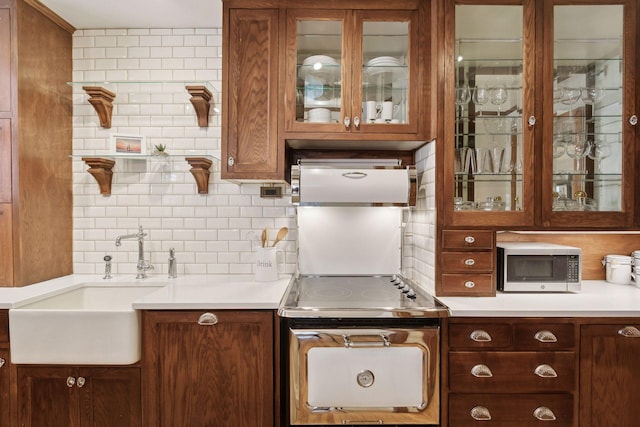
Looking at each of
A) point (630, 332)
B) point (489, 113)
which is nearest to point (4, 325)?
point (489, 113)

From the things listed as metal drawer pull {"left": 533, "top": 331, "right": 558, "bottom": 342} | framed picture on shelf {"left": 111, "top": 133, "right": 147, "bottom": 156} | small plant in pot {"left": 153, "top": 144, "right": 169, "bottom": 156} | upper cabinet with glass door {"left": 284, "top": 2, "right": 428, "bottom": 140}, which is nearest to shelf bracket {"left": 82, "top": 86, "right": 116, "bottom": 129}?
framed picture on shelf {"left": 111, "top": 133, "right": 147, "bottom": 156}

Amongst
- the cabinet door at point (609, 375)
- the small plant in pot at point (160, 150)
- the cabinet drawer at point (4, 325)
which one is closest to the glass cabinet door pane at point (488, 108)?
the cabinet door at point (609, 375)

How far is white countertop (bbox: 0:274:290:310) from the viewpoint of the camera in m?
1.62

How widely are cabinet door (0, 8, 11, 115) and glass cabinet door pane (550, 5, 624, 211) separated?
282 cm

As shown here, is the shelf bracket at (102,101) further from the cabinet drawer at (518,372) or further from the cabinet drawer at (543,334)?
the cabinet drawer at (543,334)

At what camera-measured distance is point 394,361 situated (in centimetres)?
156

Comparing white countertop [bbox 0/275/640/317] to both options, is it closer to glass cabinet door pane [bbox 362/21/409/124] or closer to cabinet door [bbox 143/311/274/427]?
cabinet door [bbox 143/311/274/427]

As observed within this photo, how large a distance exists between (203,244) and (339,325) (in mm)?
1124

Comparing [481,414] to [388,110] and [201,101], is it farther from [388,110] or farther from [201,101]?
[201,101]

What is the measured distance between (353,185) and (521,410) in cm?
130

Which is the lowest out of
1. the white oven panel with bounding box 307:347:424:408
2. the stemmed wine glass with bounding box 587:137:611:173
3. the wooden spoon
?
the white oven panel with bounding box 307:347:424:408

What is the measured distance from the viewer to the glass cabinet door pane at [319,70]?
A: 74.5 inches

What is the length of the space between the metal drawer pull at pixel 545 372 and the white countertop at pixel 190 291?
1196mm

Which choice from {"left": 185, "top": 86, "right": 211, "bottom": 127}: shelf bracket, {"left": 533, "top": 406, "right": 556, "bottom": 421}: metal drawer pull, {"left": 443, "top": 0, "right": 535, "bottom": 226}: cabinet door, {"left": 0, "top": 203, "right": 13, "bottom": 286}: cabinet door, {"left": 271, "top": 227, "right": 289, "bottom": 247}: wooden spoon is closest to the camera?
{"left": 533, "top": 406, "right": 556, "bottom": 421}: metal drawer pull
